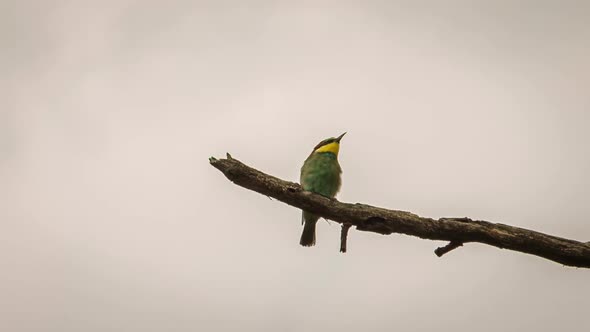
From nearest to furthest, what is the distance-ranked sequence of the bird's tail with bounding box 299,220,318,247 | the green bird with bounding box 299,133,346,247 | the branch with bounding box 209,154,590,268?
the branch with bounding box 209,154,590,268 < the green bird with bounding box 299,133,346,247 < the bird's tail with bounding box 299,220,318,247

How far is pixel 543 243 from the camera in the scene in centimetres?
540

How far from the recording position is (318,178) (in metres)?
10.3

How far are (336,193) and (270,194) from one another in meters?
5.21

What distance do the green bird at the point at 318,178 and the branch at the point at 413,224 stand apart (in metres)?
4.52

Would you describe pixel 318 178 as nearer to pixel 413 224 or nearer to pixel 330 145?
pixel 330 145

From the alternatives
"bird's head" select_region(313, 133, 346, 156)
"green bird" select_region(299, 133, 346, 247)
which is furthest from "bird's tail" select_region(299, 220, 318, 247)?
"bird's head" select_region(313, 133, 346, 156)

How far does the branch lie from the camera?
541 centimetres

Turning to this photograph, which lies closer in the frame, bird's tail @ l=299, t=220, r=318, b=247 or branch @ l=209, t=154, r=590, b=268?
branch @ l=209, t=154, r=590, b=268

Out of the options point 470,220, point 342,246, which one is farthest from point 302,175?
point 470,220

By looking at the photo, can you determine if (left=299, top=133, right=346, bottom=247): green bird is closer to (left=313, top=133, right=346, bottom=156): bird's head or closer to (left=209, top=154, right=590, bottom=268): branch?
(left=313, top=133, right=346, bottom=156): bird's head

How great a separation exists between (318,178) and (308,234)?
1014 mm

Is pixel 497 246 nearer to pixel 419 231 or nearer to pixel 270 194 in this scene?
pixel 419 231

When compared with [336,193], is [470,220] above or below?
below

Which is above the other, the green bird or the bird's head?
the bird's head
